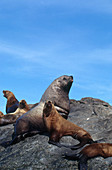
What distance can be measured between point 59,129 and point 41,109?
4.37ft

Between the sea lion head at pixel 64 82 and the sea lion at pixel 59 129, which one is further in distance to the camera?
the sea lion head at pixel 64 82

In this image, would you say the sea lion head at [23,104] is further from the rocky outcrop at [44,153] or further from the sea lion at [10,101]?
the rocky outcrop at [44,153]

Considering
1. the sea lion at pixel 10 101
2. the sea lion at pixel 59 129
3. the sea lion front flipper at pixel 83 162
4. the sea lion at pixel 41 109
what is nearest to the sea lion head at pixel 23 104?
the sea lion at pixel 10 101

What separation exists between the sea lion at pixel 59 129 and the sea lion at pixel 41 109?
547 mm

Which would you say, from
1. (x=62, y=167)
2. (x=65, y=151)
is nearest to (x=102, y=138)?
(x=65, y=151)

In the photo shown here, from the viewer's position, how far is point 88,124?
8.43m

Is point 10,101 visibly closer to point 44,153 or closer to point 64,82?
point 64,82

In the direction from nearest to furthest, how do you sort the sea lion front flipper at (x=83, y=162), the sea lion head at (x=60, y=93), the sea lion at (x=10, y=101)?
the sea lion front flipper at (x=83, y=162) → the sea lion head at (x=60, y=93) → the sea lion at (x=10, y=101)

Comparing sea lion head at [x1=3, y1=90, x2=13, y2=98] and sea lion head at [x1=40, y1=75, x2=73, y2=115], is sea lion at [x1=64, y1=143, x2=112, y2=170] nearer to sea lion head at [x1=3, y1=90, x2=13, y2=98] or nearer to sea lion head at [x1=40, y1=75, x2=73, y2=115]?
sea lion head at [x1=40, y1=75, x2=73, y2=115]

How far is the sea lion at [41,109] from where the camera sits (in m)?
7.56

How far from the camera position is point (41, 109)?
7.92m

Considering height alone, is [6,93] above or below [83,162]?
above

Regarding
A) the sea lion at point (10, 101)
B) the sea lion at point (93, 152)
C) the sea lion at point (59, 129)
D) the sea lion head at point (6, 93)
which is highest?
the sea lion head at point (6, 93)

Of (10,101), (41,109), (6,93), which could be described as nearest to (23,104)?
(10,101)
